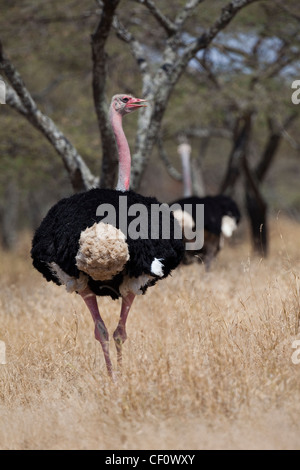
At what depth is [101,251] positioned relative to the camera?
3.83 meters

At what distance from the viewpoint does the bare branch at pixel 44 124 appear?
6.80m

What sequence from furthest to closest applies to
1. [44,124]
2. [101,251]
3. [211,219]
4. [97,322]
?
[211,219] → [44,124] → [97,322] → [101,251]

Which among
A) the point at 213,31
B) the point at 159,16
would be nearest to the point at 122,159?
the point at 213,31

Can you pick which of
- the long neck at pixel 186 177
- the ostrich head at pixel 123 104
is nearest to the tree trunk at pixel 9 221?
the long neck at pixel 186 177

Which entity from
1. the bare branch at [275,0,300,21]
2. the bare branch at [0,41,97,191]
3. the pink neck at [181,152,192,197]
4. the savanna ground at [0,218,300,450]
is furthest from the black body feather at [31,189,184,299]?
the bare branch at [275,0,300,21]

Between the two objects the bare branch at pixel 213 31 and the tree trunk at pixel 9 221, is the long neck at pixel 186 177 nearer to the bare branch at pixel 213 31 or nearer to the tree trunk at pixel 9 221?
the bare branch at pixel 213 31

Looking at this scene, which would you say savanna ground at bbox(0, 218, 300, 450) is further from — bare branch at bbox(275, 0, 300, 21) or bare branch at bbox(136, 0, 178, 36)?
bare branch at bbox(275, 0, 300, 21)

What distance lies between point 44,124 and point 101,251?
3679mm

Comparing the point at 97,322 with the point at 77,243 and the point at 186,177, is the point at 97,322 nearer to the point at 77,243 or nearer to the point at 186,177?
the point at 77,243

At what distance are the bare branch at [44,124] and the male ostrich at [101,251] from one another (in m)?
2.63
